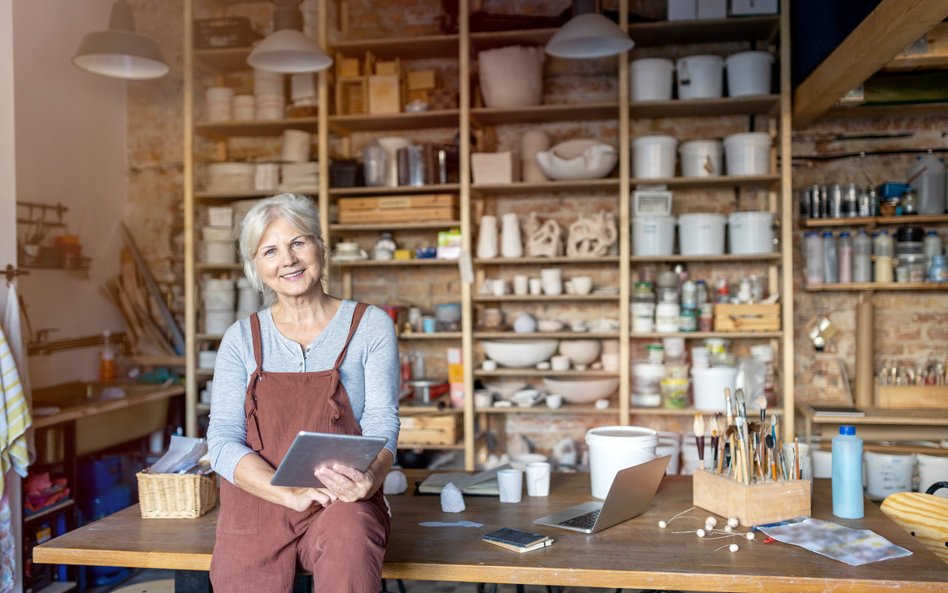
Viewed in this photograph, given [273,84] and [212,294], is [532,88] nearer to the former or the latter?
[273,84]

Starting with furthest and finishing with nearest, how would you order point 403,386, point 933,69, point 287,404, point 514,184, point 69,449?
point 403,386 < point 514,184 < point 933,69 < point 69,449 < point 287,404

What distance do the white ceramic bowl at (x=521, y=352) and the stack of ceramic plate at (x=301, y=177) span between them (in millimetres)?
1479

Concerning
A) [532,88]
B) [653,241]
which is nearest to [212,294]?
[532,88]

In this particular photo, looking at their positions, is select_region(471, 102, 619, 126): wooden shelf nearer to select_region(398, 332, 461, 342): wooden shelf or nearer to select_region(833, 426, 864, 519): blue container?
select_region(398, 332, 461, 342): wooden shelf

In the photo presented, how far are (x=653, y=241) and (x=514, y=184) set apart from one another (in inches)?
34.5

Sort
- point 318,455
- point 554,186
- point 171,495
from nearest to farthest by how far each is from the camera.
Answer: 1. point 318,455
2. point 171,495
3. point 554,186

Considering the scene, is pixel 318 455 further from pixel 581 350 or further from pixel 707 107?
pixel 707 107

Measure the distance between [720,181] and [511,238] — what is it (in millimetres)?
1256

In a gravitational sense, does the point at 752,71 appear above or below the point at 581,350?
above

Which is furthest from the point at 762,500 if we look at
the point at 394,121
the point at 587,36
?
the point at 394,121

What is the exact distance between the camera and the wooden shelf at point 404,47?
5.12 metres

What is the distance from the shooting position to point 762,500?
228 centimetres

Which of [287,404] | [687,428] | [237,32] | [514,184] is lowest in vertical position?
[687,428]

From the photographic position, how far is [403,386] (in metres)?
5.34
